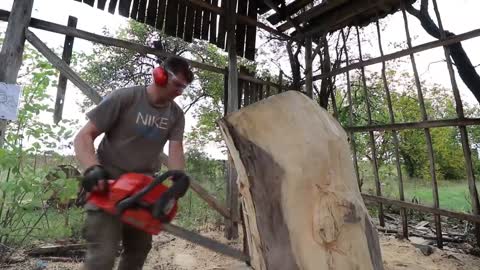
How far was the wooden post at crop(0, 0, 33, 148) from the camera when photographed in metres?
2.77

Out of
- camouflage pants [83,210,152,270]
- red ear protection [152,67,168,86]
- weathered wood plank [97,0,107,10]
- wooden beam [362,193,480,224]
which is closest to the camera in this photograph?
camouflage pants [83,210,152,270]

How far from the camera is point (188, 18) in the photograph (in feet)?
13.3

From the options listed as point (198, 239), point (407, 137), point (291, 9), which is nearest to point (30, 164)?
point (198, 239)

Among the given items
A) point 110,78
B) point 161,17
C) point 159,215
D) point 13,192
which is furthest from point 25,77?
point 110,78

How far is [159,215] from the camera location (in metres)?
1.36

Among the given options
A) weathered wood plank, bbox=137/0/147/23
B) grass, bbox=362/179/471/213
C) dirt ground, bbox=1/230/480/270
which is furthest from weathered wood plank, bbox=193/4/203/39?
grass, bbox=362/179/471/213

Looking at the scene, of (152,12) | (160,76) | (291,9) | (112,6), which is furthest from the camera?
(291,9)

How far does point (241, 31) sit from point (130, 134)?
10.6ft

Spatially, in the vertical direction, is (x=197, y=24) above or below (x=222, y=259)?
above

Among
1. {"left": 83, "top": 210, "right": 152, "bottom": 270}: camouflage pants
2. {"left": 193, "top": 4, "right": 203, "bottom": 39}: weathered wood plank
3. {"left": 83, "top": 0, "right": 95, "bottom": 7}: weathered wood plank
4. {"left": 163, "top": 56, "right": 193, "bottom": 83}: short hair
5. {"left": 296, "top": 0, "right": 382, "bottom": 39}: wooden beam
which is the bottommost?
{"left": 83, "top": 210, "right": 152, "bottom": 270}: camouflage pants

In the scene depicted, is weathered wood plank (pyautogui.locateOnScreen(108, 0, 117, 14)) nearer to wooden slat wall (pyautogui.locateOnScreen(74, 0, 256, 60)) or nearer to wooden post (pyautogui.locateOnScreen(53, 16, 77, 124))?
wooden slat wall (pyautogui.locateOnScreen(74, 0, 256, 60))

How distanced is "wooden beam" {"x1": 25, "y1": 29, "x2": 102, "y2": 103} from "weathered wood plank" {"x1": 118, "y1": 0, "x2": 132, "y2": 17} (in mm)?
903

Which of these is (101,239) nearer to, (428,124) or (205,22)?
(205,22)

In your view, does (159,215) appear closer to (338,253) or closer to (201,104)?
(338,253)
